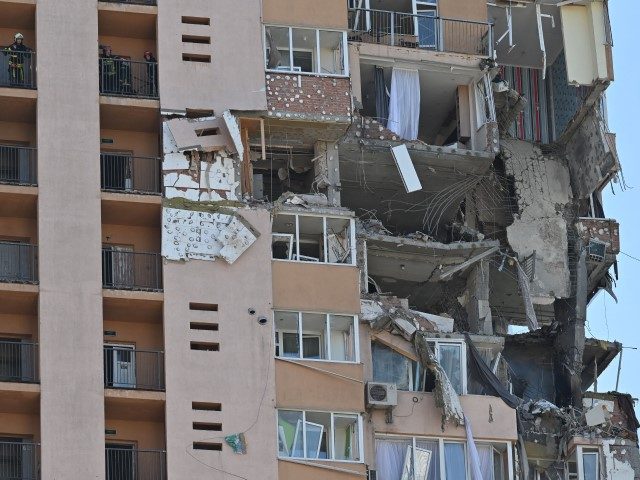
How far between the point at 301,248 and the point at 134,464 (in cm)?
748

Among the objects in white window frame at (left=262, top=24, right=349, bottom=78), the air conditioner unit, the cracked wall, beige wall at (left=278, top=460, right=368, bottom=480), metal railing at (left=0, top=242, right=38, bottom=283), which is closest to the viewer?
beige wall at (left=278, top=460, right=368, bottom=480)

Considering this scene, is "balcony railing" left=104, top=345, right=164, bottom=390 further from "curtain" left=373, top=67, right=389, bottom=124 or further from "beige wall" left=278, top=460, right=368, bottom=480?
"curtain" left=373, top=67, right=389, bottom=124

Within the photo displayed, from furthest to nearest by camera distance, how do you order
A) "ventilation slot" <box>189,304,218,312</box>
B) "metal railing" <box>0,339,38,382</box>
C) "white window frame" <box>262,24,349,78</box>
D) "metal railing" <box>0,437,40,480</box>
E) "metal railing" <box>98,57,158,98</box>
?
"white window frame" <box>262,24,349,78</box>
"metal railing" <box>98,57,158,98</box>
"ventilation slot" <box>189,304,218,312</box>
"metal railing" <box>0,339,38,382</box>
"metal railing" <box>0,437,40,480</box>

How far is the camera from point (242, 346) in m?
52.3

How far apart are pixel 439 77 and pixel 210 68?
7.27m

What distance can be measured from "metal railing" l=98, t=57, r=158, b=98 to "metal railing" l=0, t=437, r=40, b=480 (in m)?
9.29

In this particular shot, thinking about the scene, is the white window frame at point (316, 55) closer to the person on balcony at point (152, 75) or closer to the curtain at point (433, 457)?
the person on balcony at point (152, 75)

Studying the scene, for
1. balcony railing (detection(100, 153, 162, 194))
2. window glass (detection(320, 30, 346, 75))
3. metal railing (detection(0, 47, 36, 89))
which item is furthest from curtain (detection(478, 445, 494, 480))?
metal railing (detection(0, 47, 36, 89))

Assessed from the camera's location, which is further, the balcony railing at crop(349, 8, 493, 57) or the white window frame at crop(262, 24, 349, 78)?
the balcony railing at crop(349, 8, 493, 57)

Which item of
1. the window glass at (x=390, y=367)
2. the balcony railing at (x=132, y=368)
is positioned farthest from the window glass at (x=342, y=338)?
the balcony railing at (x=132, y=368)

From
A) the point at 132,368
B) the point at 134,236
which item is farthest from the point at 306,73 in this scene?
the point at 132,368

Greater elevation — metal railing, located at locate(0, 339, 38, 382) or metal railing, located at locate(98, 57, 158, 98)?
metal railing, located at locate(98, 57, 158, 98)

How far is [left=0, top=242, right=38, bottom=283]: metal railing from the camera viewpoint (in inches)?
2082

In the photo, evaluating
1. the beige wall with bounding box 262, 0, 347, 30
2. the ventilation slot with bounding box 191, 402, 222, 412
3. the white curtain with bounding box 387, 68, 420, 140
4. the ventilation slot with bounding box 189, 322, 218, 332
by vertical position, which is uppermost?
the beige wall with bounding box 262, 0, 347, 30
